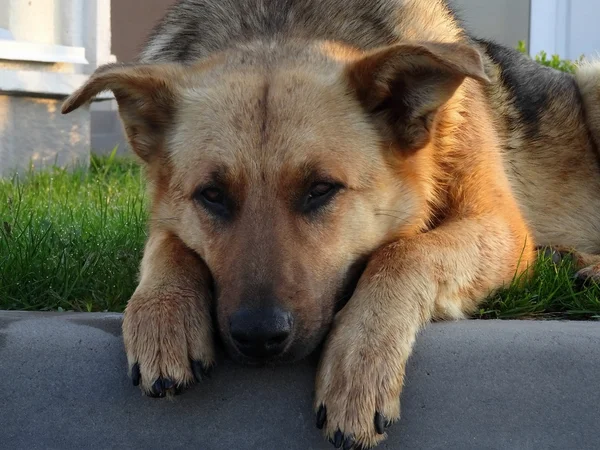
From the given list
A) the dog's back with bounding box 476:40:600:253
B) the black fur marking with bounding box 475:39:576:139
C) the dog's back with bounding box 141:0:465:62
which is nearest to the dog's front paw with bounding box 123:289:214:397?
the dog's back with bounding box 141:0:465:62

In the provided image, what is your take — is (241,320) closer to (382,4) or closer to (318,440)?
(318,440)

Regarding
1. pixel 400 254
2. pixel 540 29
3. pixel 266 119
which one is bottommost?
pixel 540 29

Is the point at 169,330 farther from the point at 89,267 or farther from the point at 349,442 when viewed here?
the point at 89,267

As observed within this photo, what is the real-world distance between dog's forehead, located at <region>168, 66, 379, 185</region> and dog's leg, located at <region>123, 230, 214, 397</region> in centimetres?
39

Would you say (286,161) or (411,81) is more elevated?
(411,81)

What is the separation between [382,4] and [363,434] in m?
2.03

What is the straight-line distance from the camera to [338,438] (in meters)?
2.40

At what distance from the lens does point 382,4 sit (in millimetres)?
3713

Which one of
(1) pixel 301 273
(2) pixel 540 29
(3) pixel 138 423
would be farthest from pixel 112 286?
(2) pixel 540 29

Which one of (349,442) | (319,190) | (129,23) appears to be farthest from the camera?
(129,23)

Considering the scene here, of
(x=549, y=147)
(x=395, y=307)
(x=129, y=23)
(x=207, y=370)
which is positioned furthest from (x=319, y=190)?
(x=129, y=23)

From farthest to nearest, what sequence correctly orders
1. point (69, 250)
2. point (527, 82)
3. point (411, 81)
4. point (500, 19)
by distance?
point (500, 19)
point (527, 82)
point (69, 250)
point (411, 81)

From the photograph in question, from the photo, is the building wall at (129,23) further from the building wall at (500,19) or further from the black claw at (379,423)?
the black claw at (379,423)

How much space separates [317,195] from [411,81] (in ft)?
1.70
